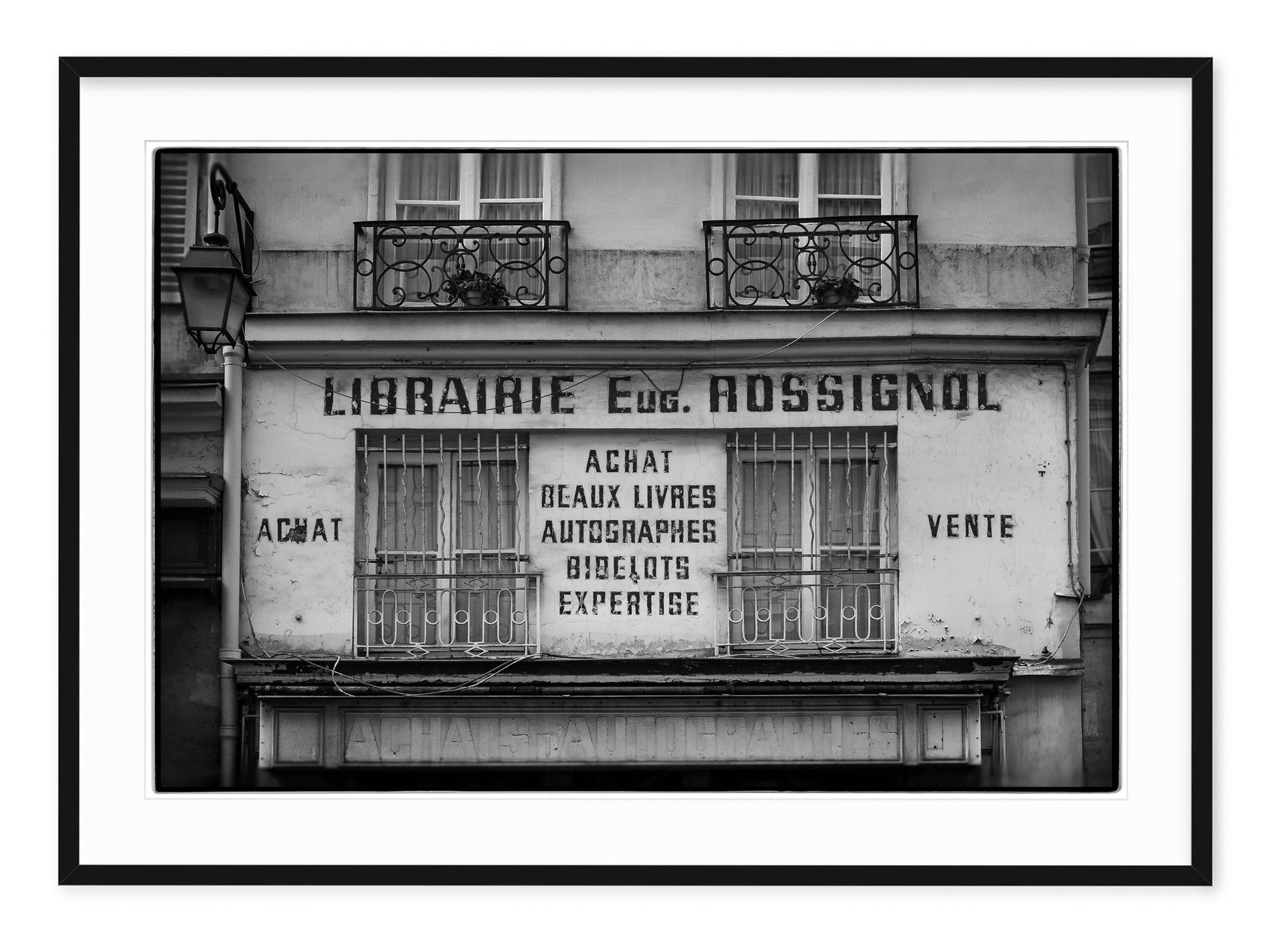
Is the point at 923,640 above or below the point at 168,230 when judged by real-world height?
below

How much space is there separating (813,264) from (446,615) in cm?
214

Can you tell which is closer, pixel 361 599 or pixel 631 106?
pixel 631 106

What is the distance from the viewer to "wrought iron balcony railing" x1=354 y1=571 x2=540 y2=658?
5.41 m

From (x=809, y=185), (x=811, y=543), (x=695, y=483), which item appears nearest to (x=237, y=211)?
(x=695, y=483)

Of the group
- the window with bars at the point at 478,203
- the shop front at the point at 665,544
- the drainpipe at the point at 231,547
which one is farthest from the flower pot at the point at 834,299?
the drainpipe at the point at 231,547

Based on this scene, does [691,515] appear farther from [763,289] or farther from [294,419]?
[294,419]

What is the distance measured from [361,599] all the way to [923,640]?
2373mm

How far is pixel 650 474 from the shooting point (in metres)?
5.61

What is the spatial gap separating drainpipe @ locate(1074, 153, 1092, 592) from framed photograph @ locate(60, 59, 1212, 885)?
3cm

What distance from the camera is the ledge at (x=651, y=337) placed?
552 centimetres

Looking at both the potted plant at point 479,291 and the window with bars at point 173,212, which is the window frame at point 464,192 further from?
the window with bars at point 173,212
